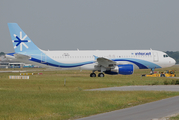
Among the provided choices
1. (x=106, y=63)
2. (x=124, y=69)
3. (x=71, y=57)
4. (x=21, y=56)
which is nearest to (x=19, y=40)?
(x=21, y=56)

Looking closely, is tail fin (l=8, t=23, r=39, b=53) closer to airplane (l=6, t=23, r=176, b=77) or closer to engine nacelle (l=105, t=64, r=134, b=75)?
airplane (l=6, t=23, r=176, b=77)

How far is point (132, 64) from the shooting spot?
48.7m

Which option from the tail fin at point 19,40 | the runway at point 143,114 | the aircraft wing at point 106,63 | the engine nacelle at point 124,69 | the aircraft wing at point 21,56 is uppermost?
the tail fin at point 19,40

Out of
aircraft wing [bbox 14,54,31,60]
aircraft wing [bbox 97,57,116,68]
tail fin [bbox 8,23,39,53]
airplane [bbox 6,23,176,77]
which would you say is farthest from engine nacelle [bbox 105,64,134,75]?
aircraft wing [bbox 14,54,31,60]

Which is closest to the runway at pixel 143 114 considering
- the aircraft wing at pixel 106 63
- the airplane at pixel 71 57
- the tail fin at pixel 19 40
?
the aircraft wing at pixel 106 63

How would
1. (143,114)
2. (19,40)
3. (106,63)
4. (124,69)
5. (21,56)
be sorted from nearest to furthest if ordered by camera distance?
(143,114) < (124,69) < (106,63) < (21,56) < (19,40)

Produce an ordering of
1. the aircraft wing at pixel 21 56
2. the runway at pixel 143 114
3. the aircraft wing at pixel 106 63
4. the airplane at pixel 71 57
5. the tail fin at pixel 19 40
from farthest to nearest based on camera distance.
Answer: the tail fin at pixel 19 40 < the airplane at pixel 71 57 < the aircraft wing at pixel 21 56 < the aircraft wing at pixel 106 63 < the runway at pixel 143 114

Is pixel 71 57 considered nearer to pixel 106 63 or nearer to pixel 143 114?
pixel 106 63

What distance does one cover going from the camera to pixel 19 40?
48.6m

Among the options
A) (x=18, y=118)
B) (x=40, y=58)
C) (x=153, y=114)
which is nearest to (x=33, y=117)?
(x=18, y=118)

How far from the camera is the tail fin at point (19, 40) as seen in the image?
159 feet

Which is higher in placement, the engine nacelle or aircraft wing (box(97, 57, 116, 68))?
aircraft wing (box(97, 57, 116, 68))

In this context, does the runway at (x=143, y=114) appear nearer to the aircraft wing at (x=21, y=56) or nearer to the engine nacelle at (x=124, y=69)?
the engine nacelle at (x=124, y=69)

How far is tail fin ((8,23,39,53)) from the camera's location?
48.5 meters
